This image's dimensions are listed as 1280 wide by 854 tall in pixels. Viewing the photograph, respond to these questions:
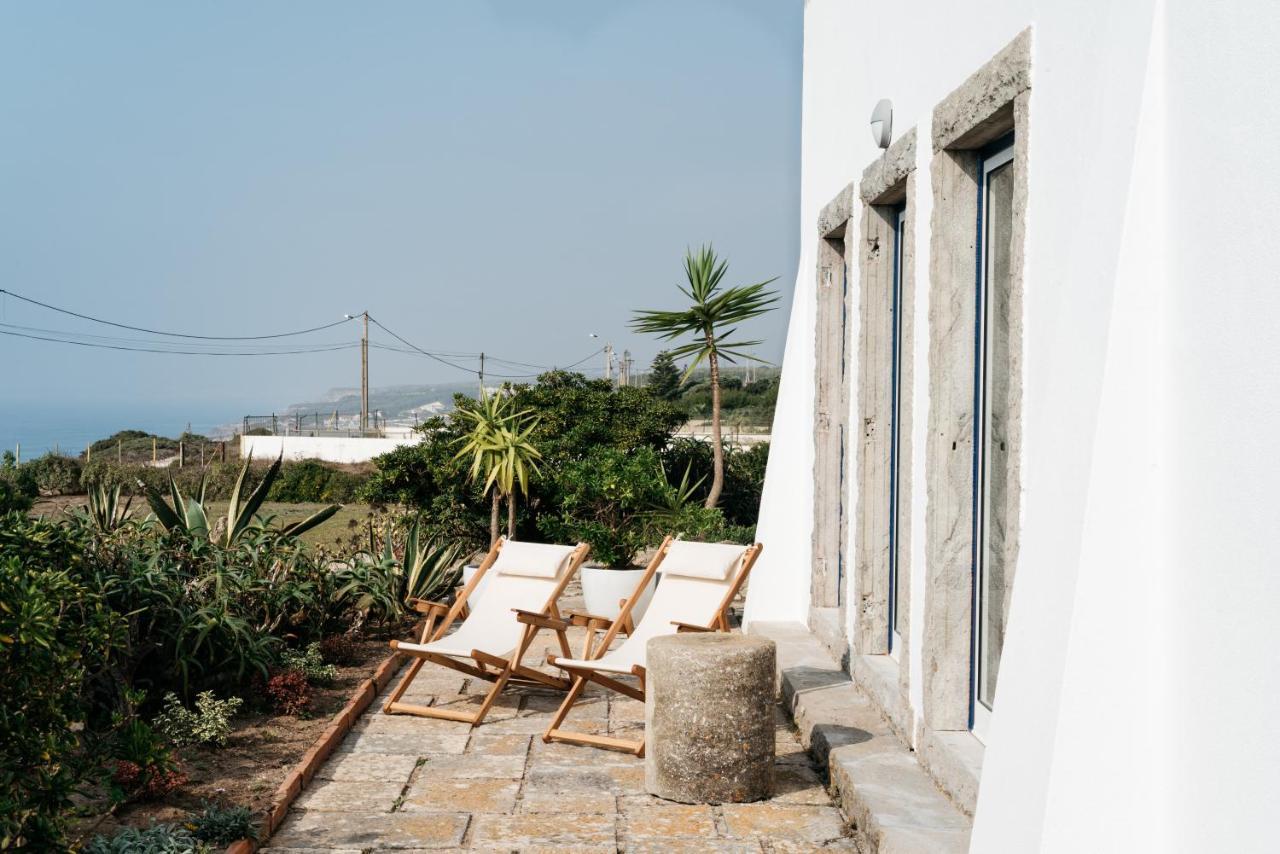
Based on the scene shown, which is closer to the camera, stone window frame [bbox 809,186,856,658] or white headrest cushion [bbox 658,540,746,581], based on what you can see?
white headrest cushion [bbox 658,540,746,581]

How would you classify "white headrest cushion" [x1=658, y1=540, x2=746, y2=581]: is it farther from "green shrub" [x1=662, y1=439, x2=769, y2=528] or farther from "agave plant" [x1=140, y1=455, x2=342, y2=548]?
"green shrub" [x1=662, y1=439, x2=769, y2=528]

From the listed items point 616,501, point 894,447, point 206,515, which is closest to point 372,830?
point 894,447

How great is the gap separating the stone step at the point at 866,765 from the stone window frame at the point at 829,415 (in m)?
0.44

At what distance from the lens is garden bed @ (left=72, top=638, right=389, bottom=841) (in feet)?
13.2

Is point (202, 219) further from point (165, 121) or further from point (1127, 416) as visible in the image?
point (1127, 416)

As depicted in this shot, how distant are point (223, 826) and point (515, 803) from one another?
3.59 feet

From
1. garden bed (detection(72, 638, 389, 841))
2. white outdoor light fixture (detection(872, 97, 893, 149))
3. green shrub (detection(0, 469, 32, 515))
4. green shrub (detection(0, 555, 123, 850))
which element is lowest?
garden bed (detection(72, 638, 389, 841))

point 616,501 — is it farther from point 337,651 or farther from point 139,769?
point 139,769

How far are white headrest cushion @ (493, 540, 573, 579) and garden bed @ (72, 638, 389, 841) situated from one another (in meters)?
1.02

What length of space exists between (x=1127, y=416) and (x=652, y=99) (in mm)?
16208

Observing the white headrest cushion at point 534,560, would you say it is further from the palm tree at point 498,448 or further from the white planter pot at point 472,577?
the palm tree at point 498,448

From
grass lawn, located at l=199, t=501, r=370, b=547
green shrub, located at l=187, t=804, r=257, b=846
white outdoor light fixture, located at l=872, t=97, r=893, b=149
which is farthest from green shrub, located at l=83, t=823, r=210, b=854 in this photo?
grass lawn, located at l=199, t=501, r=370, b=547

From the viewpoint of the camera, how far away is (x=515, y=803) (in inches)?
174

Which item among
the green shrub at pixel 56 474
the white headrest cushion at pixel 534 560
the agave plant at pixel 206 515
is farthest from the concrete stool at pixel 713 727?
the green shrub at pixel 56 474
